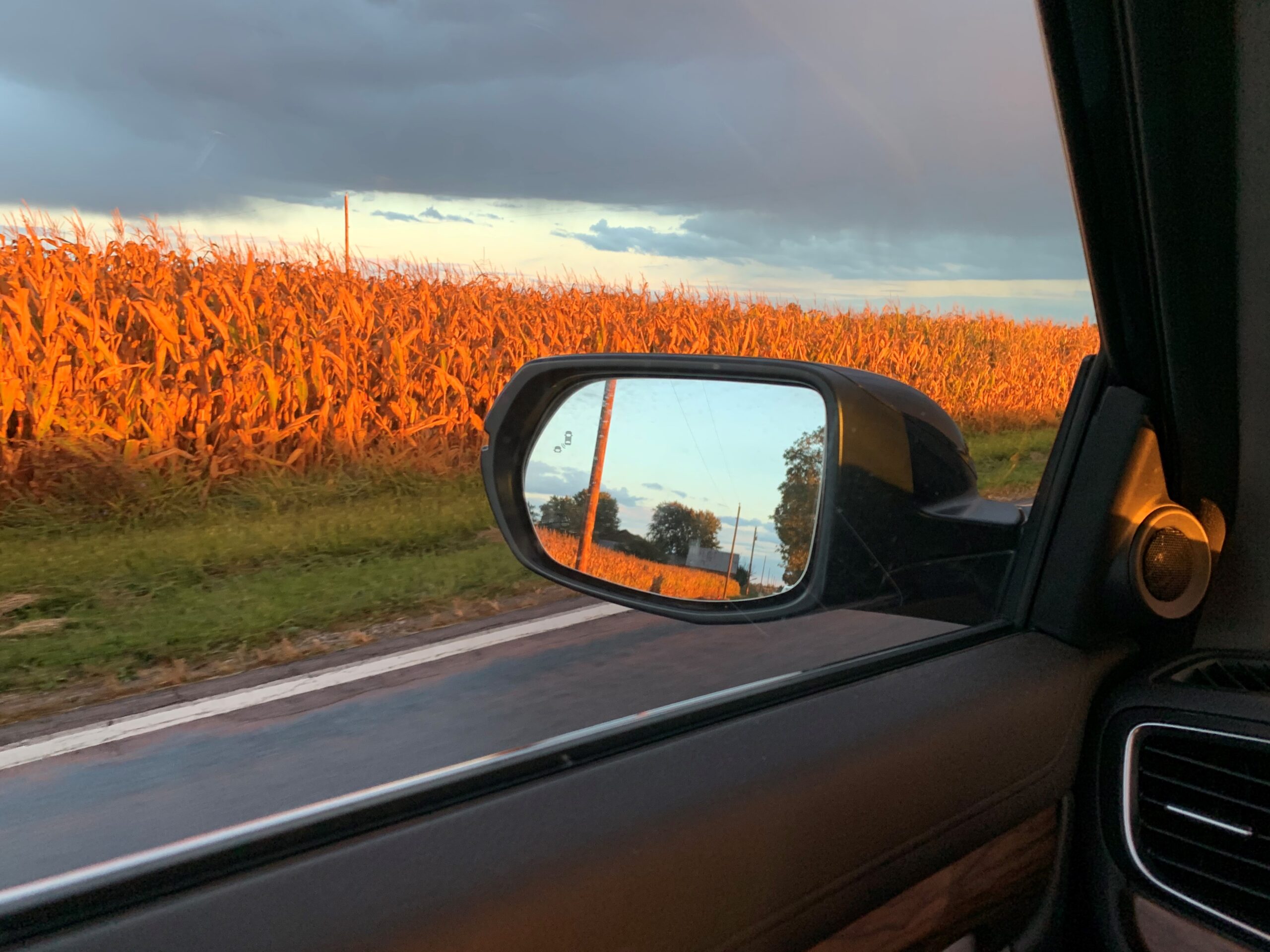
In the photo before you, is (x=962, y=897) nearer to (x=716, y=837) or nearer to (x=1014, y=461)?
(x=716, y=837)

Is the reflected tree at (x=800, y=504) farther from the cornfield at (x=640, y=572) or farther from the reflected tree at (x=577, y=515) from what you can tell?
the reflected tree at (x=577, y=515)

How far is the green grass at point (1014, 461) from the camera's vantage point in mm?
2182

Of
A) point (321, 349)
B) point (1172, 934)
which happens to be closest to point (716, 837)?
point (1172, 934)

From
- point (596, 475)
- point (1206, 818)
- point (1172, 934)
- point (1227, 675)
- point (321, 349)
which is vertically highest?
point (321, 349)

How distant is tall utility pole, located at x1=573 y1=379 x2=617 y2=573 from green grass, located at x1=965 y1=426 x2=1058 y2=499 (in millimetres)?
745

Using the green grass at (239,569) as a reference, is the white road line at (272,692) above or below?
below

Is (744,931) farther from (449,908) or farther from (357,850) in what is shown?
(357,850)

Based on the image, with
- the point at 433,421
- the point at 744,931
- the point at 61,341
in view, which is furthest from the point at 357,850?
the point at 433,421

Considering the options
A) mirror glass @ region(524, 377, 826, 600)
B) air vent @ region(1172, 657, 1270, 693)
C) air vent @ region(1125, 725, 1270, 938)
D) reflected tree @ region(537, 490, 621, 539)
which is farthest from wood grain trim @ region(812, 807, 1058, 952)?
reflected tree @ region(537, 490, 621, 539)

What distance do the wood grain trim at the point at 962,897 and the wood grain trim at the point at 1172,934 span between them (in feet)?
0.61

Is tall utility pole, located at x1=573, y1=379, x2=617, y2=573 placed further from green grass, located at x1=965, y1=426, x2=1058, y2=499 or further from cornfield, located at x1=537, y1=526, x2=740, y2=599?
green grass, located at x1=965, y1=426, x2=1058, y2=499

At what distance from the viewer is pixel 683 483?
2041 mm

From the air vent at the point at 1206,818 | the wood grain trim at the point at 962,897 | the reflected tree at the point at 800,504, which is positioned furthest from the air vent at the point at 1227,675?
the reflected tree at the point at 800,504

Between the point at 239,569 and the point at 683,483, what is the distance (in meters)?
0.97
